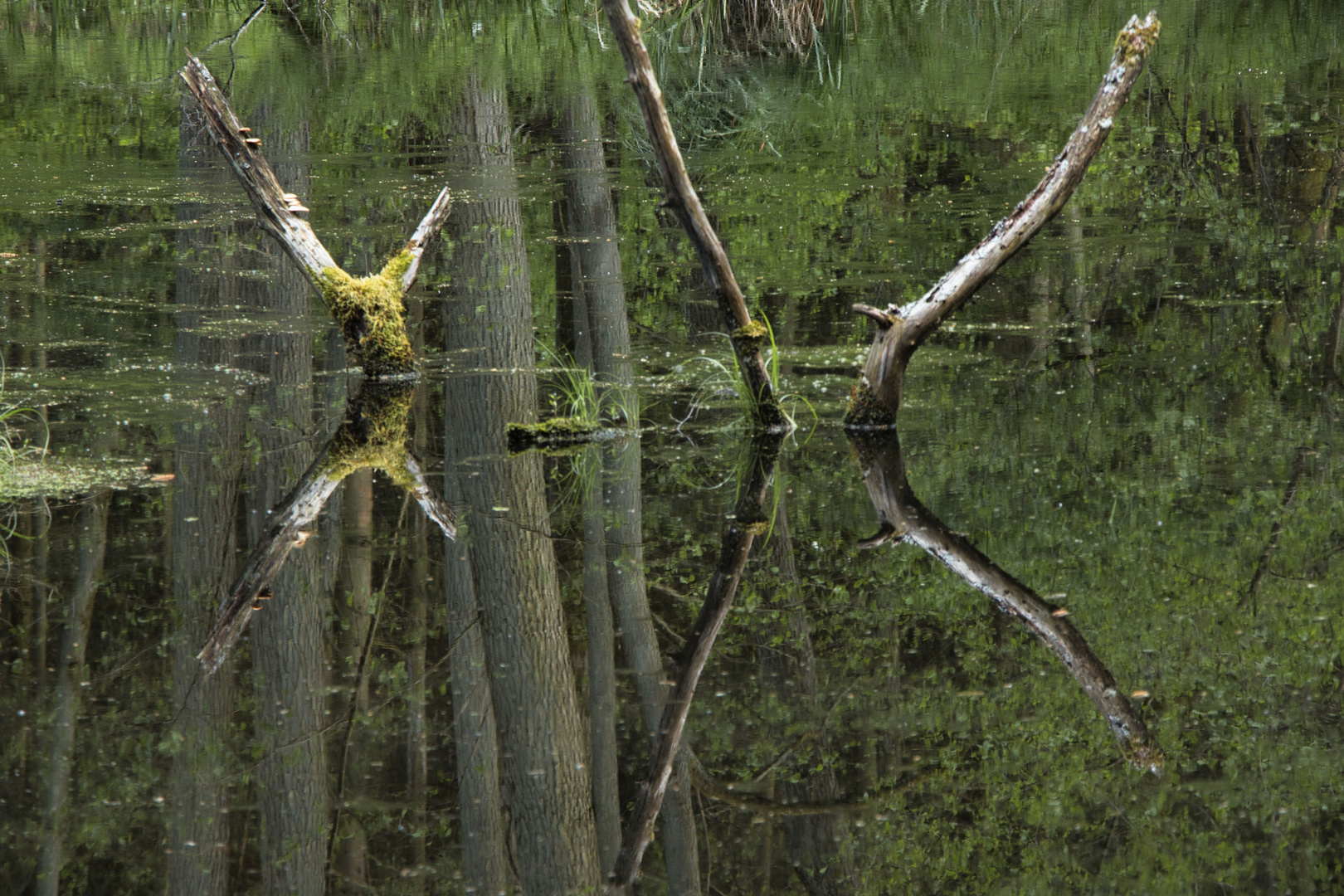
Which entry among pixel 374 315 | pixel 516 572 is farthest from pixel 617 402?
pixel 516 572

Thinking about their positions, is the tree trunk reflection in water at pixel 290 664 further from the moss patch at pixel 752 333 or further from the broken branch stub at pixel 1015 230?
the broken branch stub at pixel 1015 230

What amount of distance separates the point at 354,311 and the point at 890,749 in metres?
4.31

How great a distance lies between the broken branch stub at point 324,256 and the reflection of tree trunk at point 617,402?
1173 mm

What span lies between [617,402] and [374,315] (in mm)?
1354

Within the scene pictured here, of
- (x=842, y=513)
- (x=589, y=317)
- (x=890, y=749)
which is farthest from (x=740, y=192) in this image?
(x=890, y=749)

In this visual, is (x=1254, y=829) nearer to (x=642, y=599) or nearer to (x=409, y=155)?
(x=642, y=599)

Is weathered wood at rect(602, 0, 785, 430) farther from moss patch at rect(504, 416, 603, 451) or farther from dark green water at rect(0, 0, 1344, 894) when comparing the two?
moss patch at rect(504, 416, 603, 451)

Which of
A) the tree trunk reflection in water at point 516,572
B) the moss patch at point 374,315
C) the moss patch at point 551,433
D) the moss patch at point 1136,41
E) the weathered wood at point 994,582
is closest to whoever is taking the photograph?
the tree trunk reflection in water at point 516,572

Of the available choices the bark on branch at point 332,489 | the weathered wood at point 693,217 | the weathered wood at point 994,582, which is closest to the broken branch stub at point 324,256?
the bark on branch at point 332,489

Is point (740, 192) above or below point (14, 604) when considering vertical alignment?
above

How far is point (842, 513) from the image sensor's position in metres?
5.67

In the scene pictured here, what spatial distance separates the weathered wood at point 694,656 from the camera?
3846mm

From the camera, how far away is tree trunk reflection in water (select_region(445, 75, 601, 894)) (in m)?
3.95

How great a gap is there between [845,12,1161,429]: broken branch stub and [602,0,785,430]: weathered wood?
0.51 meters
